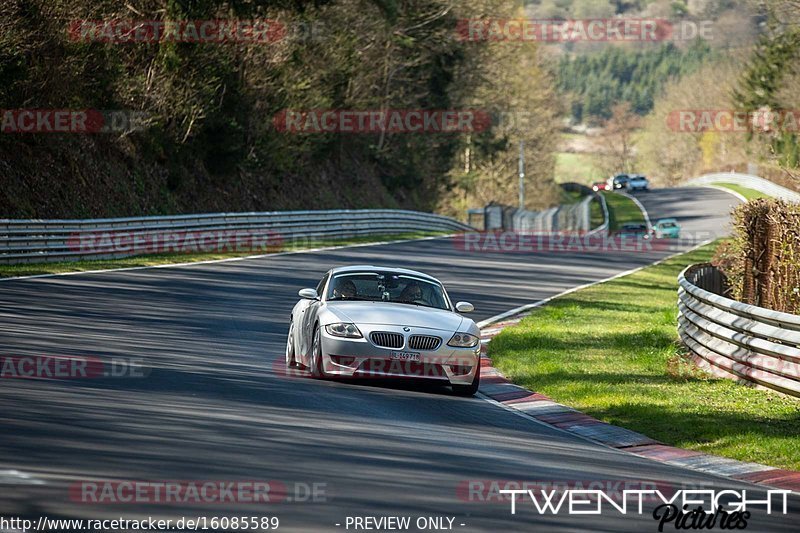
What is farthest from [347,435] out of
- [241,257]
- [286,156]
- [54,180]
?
[286,156]

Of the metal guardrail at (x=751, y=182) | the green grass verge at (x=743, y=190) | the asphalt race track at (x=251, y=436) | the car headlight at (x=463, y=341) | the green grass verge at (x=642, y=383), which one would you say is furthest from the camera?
the green grass verge at (x=743, y=190)

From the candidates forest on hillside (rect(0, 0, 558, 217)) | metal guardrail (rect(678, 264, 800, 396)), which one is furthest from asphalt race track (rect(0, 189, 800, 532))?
forest on hillside (rect(0, 0, 558, 217))

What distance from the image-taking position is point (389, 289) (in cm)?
1564

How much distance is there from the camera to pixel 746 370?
15.4 meters

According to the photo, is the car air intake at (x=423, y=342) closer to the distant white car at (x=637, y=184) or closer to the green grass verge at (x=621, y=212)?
the green grass verge at (x=621, y=212)

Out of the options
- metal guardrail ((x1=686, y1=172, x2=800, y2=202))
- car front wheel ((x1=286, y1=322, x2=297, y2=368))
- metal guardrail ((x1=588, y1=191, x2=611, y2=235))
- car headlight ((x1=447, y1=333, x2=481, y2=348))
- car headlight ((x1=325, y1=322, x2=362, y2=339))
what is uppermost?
car headlight ((x1=325, y1=322, x2=362, y2=339))

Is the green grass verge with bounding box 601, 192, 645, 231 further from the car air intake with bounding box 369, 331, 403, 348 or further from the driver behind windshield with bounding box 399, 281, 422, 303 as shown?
the car air intake with bounding box 369, 331, 403, 348

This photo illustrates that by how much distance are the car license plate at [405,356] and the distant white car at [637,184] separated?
105m

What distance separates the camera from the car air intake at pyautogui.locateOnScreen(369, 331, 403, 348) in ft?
46.0

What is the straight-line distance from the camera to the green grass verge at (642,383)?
39.3ft

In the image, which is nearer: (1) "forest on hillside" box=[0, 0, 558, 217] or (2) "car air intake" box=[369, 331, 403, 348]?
(2) "car air intake" box=[369, 331, 403, 348]

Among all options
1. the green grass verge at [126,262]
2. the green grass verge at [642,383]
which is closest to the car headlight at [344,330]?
the green grass verge at [642,383]

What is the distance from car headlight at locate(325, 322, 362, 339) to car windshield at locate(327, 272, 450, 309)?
3.65 feet

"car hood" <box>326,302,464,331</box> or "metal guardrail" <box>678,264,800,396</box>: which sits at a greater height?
"car hood" <box>326,302,464,331</box>
